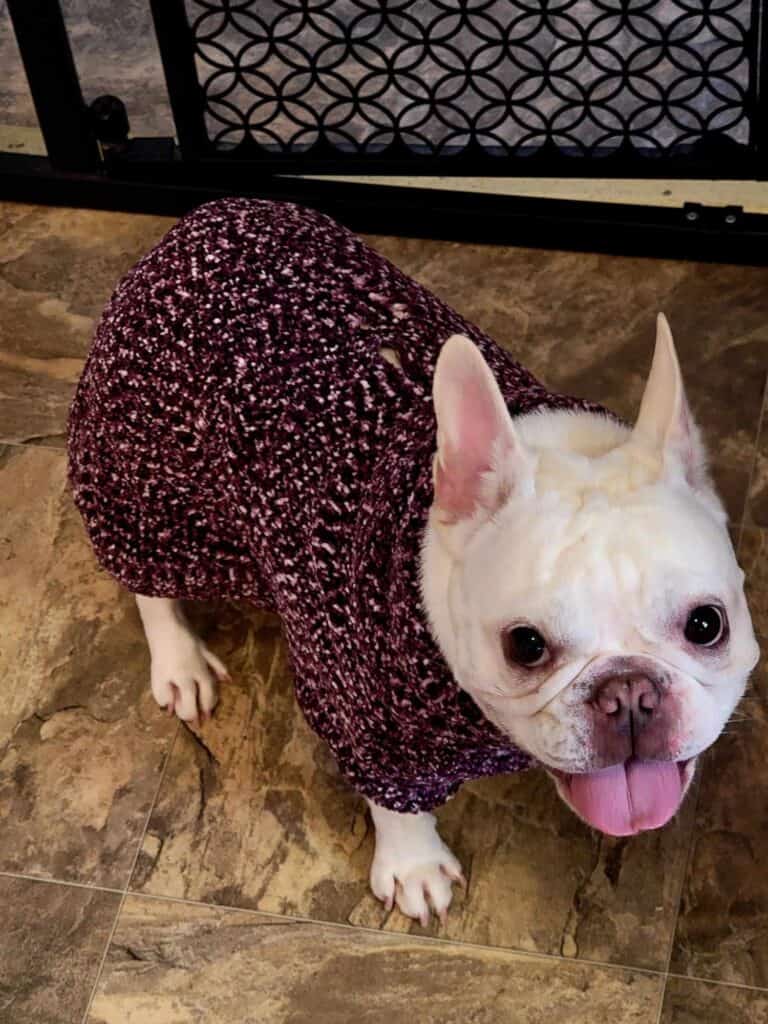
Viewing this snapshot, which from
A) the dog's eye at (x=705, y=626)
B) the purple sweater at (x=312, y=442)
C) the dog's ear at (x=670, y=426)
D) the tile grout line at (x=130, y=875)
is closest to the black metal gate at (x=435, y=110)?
the purple sweater at (x=312, y=442)

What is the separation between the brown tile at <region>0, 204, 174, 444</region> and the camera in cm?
233

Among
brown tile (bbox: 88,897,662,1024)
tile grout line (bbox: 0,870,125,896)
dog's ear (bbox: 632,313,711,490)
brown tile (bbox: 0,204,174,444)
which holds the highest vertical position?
dog's ear (bbox: 632,313,711,490)

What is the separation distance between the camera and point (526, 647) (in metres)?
1.28

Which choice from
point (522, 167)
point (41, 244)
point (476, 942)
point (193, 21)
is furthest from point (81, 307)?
point (476, 942)

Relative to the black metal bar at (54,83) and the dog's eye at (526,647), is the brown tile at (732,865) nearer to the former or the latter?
the dog's eye at (526,647)

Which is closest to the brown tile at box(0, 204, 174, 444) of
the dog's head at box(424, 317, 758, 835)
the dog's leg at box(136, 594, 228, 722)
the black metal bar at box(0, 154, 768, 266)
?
the black metal bar at box(0, 154, 768, 266)

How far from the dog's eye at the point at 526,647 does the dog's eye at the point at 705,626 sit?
116 millimetres

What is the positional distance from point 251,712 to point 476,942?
405 mm

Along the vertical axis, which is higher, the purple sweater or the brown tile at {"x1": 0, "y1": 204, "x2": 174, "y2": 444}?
the purple sweater

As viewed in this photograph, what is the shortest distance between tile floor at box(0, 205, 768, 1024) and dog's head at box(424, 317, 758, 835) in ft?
1.80

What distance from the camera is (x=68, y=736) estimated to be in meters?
2.01

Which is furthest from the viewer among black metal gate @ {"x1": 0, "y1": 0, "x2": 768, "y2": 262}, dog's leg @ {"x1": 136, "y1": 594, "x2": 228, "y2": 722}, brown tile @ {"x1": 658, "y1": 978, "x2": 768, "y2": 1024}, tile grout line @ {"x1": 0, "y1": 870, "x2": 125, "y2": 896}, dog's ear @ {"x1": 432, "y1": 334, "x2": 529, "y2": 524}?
black metal gate @ {"x1": 0, "y1": 0, "x2": 768, "y2": 262}

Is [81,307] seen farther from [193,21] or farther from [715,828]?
[715,828]

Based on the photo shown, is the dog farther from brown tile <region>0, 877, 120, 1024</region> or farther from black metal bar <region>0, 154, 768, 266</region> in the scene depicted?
black metal bar <region>0, 154, 768, 266</region>
